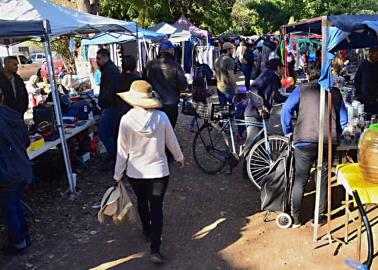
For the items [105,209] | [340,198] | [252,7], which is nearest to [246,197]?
[340,198]

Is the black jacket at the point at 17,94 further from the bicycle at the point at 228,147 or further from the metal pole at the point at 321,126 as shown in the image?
the metal pole at the point at 321,126

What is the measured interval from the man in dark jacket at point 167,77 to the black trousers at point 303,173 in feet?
8.99

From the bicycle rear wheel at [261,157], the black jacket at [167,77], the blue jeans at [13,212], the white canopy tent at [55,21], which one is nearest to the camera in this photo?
the blue jeans at [13,212]

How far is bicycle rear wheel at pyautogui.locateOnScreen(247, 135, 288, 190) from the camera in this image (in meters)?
5.78

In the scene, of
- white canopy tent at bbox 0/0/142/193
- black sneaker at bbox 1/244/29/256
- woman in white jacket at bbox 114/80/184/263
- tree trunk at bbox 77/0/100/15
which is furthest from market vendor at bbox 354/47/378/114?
tree trunk at bbox 77/0/100/15

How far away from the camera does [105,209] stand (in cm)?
395

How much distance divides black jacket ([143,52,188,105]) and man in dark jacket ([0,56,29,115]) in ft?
6.51

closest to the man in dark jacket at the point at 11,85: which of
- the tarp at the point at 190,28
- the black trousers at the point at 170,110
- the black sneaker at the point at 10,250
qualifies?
the black trousers at the point at 170,110

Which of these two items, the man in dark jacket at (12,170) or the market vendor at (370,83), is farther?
the market vendor at (370,83)

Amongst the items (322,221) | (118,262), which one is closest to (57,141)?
(118,262)

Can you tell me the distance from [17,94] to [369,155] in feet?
16.7

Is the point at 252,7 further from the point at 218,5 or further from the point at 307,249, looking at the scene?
the point at 307,249

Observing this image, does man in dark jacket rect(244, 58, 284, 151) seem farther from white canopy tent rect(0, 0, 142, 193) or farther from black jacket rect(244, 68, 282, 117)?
white canopy tent rect(0, 0, 142, 193)

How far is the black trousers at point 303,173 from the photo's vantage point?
4320 mm
